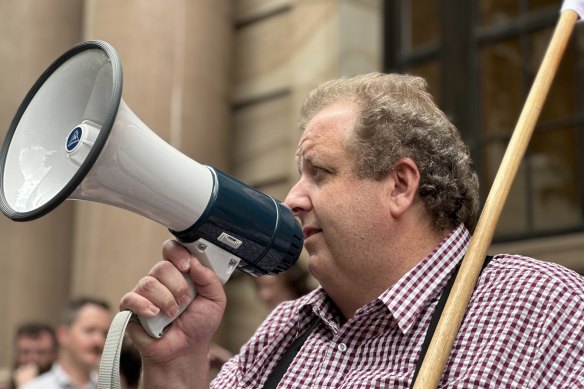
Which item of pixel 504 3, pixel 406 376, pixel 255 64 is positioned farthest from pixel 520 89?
pixel 406 376

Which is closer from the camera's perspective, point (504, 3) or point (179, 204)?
point (179, 204)

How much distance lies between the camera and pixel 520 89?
663 cm

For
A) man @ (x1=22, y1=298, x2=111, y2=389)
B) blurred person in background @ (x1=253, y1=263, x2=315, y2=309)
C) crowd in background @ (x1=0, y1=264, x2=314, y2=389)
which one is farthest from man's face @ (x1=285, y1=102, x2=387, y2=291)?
man @ (x1=22, y1=298, x2=111, y2=389)

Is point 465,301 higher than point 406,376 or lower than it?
higher

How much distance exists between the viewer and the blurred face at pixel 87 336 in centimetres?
578

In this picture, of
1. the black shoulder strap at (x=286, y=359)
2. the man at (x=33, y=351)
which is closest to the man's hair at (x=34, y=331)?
the man at (x=33, y=351)

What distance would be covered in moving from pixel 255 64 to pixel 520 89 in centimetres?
184

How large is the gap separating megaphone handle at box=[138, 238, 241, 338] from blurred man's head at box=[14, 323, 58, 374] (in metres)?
4.20

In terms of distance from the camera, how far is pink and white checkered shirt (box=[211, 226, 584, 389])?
241 centimetres

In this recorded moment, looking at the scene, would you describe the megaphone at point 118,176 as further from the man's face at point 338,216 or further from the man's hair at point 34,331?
the man's hair at point 34,331

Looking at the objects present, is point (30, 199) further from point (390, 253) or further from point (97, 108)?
point (390, 253)

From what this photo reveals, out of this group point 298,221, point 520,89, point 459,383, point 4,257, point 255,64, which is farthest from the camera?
point 4,257

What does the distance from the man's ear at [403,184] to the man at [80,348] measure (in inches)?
130

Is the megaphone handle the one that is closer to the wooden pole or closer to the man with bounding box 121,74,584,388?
the man with bounding box 121,74,584,388
